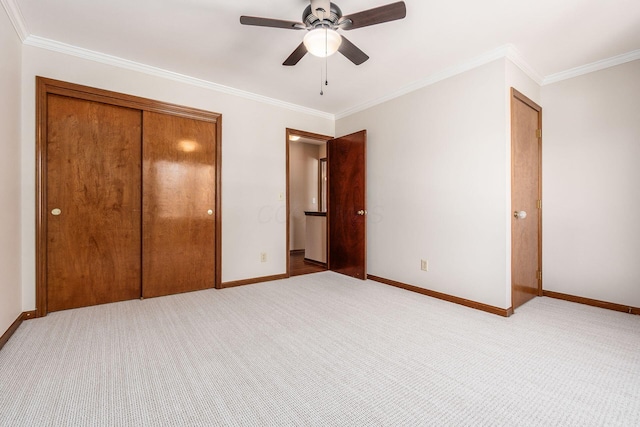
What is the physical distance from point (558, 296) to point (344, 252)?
2470mm

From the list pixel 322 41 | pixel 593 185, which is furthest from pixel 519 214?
pixel 322 41

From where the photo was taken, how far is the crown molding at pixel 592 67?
2602mm

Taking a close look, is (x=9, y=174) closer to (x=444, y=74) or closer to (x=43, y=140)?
(x=43, y=140)

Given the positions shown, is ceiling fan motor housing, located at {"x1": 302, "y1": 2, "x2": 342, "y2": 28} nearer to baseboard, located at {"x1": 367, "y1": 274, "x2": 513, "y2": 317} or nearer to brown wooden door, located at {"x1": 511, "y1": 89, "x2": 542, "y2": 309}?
brown wooden door, located at {"x1": 511, "y1": 89, "x2": 542, "y2": 309}

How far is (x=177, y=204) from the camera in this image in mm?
3154

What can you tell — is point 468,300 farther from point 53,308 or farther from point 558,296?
point 53,308

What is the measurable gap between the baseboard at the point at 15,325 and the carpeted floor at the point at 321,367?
0.05 meters

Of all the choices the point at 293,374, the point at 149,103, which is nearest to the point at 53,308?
the point at 149,103

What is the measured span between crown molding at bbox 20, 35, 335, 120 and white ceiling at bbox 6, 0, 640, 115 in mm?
39

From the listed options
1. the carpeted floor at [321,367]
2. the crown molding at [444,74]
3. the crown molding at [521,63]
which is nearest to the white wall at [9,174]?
the carpeted floor at [321,367]

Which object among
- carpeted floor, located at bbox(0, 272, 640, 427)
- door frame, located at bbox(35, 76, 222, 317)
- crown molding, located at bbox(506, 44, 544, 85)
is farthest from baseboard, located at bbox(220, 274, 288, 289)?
crown molding, located at bbox(506, 44, 544, 85)

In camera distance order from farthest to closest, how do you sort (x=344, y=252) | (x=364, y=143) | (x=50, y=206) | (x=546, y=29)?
1. (x=344, y=252)
2. (x=364, y=143)
3. (x=50, y=206)
4. (x=546, y=29)

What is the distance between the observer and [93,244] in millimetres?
2730

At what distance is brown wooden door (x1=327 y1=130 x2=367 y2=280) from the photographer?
3824 millimetres
